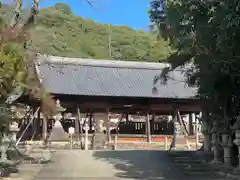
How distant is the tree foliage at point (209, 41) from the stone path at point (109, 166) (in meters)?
3.21

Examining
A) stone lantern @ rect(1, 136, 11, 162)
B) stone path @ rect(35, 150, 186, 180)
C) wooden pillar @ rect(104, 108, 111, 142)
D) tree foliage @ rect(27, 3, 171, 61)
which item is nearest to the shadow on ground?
stone path @ rect(35, 150, 186, 180)

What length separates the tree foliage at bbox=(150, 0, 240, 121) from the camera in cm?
1149

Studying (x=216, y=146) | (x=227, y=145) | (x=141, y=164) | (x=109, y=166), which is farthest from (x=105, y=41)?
(x=227, y=145)

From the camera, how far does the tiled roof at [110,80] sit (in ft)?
102

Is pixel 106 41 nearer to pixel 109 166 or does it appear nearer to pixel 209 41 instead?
pixel 109 166

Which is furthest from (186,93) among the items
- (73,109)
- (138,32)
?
(138,32)

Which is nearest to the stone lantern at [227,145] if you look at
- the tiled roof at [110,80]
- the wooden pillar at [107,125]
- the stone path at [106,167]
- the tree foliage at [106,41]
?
the stone path at [106,167]

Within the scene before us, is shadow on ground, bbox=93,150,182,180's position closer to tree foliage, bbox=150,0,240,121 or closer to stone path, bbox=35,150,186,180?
stone path, bbox=35,150,186,180

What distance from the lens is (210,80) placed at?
52.0ft

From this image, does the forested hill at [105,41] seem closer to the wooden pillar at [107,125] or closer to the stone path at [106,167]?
the wooden pillar at [107,125]

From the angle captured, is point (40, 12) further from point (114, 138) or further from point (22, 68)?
point (114, 138)

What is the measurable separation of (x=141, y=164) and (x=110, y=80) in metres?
15.9

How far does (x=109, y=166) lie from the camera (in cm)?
1741

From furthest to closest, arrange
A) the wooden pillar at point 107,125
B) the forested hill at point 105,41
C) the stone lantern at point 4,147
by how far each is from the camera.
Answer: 1. the forested hill at point 105,41
2. the wooden pillar at point 107,125
3. the stone lantern at point 4,147
